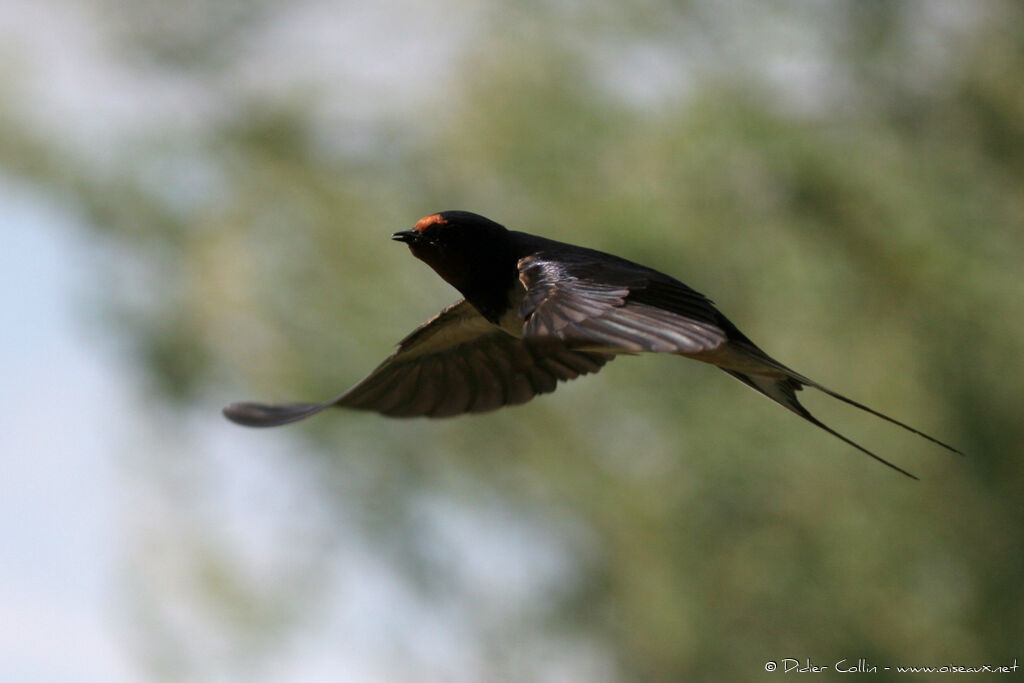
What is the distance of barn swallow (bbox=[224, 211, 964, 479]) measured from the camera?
1.88m

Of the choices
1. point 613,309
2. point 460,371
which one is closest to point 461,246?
point 613,309

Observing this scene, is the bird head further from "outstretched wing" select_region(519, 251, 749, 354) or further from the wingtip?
the wingtip

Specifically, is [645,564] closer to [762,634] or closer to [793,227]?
[762,634]

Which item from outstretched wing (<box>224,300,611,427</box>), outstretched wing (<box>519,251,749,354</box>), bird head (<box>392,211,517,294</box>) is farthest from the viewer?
outstretched wing (<box>224,300,611,427</box>)

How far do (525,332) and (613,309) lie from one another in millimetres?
195

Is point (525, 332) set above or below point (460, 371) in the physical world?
below

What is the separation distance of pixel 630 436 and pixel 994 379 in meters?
3.49

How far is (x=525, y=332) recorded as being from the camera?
6.07ft

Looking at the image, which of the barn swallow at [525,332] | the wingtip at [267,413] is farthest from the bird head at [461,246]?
the wingtip at [267,413]

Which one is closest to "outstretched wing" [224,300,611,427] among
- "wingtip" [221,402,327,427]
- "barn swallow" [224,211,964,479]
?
"barn swallow" [224,211,964,479]

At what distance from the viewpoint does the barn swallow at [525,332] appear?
6.17 ft

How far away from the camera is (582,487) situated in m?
12.4

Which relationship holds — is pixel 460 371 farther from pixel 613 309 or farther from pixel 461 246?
pixel 613 309

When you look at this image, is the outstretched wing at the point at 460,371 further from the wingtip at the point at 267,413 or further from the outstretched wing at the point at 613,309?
the outstretched wing at the point at 613,309
